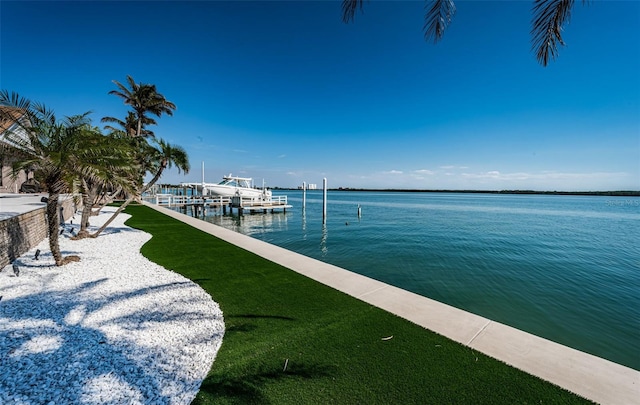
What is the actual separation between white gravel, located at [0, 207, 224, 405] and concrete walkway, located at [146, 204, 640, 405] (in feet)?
11.3

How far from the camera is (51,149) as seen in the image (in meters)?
6.72

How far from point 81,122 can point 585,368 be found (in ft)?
39.8

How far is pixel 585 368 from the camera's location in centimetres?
362

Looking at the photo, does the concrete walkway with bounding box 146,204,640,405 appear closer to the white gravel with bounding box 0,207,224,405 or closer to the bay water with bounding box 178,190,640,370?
the bay water with bounding box 178,190,640,370

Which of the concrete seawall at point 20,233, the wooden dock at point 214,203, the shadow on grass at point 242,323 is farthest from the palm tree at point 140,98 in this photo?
the shadow on grass at point 242,323

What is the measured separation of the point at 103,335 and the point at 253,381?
277cm

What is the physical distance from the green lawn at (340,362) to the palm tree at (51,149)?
16.1 feet

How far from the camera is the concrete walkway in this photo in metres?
3.29

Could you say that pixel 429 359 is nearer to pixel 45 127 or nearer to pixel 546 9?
pixel 546 9

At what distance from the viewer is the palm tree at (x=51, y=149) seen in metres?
6.40

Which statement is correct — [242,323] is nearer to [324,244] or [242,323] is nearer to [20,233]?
[20,233]

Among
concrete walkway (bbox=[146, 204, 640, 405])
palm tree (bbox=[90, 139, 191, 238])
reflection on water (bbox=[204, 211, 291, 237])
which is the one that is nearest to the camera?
concrete walkway (bbox=[146, 204, 640, 405])

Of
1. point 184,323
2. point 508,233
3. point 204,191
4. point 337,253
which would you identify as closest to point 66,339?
point 184,323

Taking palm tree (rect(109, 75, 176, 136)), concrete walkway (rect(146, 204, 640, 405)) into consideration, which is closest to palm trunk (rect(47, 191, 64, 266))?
concrete walkway (rect(146, 204, 640, 405))
